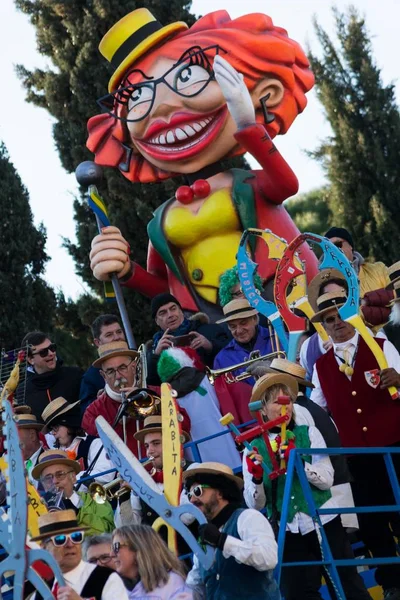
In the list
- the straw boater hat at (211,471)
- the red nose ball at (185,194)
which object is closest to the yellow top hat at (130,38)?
the red nose ball at (185,194)

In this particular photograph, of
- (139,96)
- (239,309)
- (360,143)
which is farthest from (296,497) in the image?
(360,143)

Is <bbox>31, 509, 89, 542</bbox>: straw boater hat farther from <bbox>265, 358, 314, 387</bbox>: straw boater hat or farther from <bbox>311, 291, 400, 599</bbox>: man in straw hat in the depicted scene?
<bbox>311, 291, 400, 599</bbox>: man in straw hat

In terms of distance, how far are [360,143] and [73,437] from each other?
365 inches

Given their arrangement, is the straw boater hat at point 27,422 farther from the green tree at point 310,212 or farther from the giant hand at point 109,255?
the green tree at point 310,212

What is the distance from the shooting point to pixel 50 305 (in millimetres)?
14375

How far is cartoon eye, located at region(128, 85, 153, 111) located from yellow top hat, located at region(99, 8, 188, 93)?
8.9 inches

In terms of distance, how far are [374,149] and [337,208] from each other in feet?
3.29

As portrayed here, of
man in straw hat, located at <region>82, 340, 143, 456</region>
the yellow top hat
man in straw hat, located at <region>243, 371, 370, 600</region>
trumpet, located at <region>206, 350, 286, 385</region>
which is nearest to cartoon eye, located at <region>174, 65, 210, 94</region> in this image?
the yellow top hat

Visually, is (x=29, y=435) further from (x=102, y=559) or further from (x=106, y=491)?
(x=102, y=559)

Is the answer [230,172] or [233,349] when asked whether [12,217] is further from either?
[233,349]

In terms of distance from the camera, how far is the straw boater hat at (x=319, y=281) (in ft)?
26.4

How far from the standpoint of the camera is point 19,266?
1427 centimetres

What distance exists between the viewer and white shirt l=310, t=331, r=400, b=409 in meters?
7.32

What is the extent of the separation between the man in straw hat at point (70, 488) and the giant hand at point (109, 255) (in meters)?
3.25
